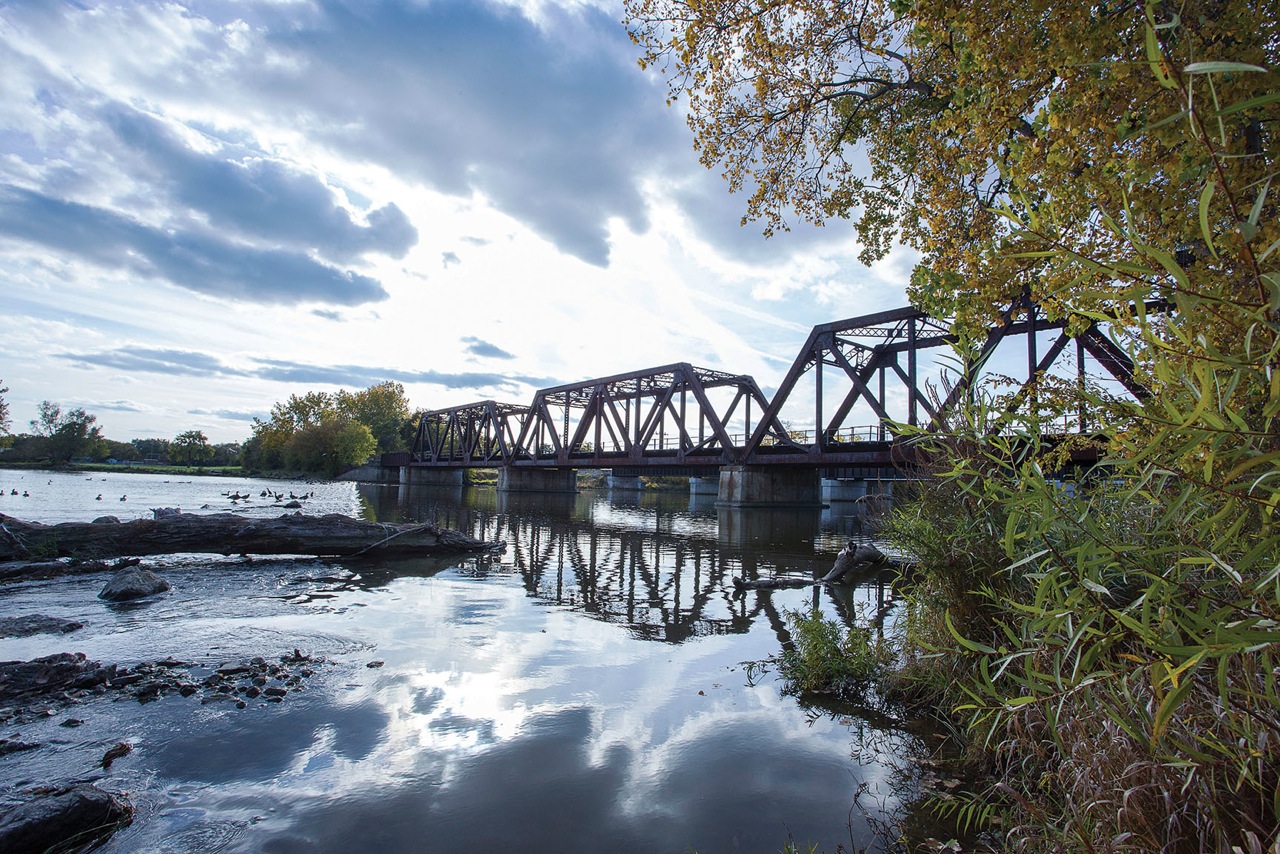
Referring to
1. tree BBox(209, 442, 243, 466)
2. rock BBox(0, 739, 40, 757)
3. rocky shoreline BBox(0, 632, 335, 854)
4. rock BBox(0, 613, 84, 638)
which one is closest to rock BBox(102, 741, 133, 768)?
rocky shoreline BBox(0, 632, 335, 854)

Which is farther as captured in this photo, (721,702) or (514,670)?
(514,670)

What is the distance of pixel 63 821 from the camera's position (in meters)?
3.53

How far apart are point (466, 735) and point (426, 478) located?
281 feet

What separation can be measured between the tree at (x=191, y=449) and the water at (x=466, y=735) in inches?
5097

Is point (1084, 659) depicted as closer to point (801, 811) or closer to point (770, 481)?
point (801, 811)

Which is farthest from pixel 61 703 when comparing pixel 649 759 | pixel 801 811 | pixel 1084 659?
pixel 1084 659

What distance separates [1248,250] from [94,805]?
5781 millimetres

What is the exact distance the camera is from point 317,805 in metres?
4.06

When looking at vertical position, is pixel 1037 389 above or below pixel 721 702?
above

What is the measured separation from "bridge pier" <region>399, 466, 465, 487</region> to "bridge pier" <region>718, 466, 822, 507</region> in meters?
54.6

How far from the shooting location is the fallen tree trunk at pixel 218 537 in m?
11.5

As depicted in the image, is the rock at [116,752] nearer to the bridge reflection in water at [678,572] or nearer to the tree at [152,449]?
the bridge reflection in water at [678,572]

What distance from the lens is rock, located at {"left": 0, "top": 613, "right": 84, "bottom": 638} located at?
291 inches

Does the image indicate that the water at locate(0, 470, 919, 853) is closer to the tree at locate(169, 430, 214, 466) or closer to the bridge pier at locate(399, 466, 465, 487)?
the bridge pier at locate(399, 466, 465, 487)
